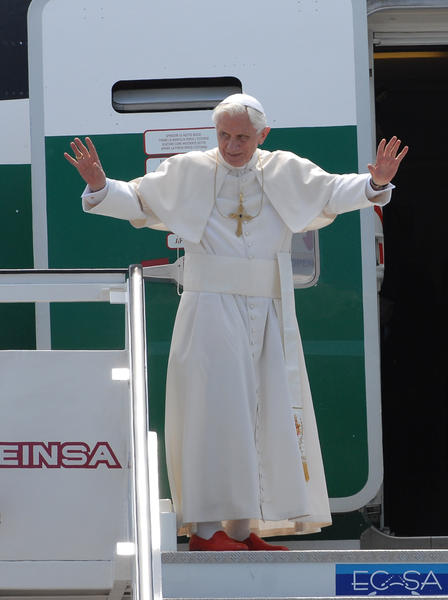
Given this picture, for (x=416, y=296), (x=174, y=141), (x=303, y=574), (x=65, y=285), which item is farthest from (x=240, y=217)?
(x=416, y=296)

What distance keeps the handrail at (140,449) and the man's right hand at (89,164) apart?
0.66 metres

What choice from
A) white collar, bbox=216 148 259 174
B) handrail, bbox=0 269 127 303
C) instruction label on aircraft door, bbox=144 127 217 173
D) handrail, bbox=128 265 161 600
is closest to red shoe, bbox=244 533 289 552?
handrail, bbox=0 269 127 303

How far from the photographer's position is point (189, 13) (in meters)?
4.89

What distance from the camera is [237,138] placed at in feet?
12.9

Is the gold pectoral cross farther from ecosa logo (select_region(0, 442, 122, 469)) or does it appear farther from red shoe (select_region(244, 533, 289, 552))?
red shoe (select_region(244, 533, 289, 552))

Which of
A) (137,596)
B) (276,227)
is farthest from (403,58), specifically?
(137,596)

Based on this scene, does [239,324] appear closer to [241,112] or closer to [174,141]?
[241,112]

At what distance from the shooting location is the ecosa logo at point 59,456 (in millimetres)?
3613

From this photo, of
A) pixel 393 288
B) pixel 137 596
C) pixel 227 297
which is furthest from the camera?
pixel 393 288

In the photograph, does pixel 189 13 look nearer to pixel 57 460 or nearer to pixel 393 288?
pixel 57 460

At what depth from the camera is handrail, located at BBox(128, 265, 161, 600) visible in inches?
103

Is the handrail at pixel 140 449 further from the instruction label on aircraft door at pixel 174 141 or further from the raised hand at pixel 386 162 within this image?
the instruction label on aircraft door at pixel 174 141

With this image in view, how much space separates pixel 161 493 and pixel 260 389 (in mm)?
983

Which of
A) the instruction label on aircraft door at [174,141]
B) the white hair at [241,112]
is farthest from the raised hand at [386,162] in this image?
the instruction label on aircraft door at [174,141]
